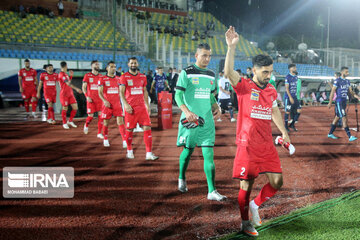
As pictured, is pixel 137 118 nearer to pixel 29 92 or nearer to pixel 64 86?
pixel 64 86

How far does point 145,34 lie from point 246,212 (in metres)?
24.2

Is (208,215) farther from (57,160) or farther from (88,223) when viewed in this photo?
(57,160)

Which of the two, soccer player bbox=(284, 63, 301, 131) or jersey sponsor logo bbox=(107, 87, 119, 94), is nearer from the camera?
jersey sponsor logo bbox=(107, 87, 119, 94)

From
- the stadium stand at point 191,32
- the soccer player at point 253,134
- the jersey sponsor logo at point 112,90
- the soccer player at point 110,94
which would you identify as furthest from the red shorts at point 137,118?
the stadium stand at point 191,32

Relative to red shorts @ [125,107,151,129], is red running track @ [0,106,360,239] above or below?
below

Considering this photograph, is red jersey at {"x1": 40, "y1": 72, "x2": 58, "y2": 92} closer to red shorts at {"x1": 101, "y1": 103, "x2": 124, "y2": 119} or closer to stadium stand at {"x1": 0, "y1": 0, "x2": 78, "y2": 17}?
red shorts at {"x1": 101, "y1": 103, "x2": 124, "y2": 119}

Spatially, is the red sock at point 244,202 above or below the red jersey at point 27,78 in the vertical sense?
below

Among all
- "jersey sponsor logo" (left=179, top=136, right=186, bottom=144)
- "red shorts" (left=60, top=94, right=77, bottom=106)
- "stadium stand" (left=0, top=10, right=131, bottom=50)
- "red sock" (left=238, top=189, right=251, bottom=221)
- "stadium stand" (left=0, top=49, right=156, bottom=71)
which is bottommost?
"red sock" (left=238, top=189, right=251, bottom=221)

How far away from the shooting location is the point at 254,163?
321cm

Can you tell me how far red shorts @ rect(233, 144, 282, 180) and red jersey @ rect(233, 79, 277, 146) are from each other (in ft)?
0.25

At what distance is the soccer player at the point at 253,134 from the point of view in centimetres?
321

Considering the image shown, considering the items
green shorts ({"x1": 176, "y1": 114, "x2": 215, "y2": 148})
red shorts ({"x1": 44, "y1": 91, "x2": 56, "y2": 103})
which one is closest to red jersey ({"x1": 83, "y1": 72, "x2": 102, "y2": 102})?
red shorts ({"x1": 44, "y1": 91, "x2": 56, "y2": 103})

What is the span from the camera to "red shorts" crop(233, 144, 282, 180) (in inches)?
126

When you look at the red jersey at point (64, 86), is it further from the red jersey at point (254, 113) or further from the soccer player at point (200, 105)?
the red jersey at point (254, 113)
